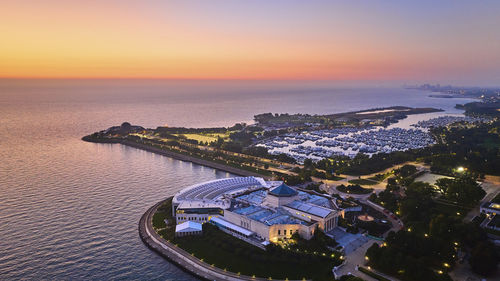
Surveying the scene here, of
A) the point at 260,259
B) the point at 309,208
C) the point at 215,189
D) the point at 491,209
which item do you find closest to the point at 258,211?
the point at 309,208

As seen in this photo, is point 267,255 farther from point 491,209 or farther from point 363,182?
point 363,182

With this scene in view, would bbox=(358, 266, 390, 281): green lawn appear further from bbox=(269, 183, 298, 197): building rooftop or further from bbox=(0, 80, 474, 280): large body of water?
bbox=(0, 80, 474, 280): large body of water

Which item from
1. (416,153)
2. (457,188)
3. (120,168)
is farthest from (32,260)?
(416,153)

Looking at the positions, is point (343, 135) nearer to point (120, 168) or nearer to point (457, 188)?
point (457, 188)

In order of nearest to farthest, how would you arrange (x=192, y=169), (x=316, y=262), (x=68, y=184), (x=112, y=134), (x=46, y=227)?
(x=316, y=262) → (x=46, y=227) → (x=68, y=184) → (x=192, y=169) → (x=112, y=134)

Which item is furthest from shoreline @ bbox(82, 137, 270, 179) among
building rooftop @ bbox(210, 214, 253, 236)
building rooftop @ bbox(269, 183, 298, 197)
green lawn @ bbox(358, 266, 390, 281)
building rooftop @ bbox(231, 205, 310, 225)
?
green lawn @ bbox(358, 266, 390, 281)

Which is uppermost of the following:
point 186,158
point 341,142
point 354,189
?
point 341,142
